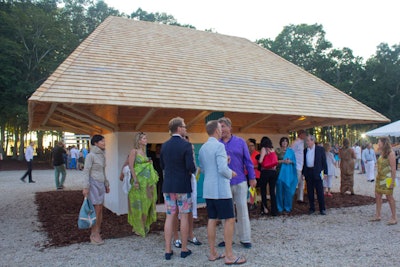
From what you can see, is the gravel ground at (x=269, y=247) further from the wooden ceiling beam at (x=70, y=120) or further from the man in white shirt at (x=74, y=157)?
the man in white shirt at (x=74, y=157)

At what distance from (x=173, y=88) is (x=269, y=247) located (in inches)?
169

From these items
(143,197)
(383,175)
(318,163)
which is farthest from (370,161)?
(143,197)

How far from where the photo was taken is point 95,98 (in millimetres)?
6910

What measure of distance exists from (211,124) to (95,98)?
3128mm

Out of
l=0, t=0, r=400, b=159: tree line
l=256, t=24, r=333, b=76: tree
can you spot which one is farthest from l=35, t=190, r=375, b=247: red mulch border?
l=256, t=24, r=333, b=76: tree

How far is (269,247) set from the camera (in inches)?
217

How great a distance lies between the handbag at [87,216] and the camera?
554 centimetres

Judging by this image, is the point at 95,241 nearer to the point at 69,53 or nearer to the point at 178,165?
the point at 178,165

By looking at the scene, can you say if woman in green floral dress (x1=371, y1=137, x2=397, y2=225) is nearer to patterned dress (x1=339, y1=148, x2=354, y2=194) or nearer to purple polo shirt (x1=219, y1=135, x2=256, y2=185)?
purple polo shirt (x1=219, y1=135, x2=256, y2=185)

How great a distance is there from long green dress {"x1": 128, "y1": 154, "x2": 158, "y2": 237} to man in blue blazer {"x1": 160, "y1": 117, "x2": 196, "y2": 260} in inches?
49.8

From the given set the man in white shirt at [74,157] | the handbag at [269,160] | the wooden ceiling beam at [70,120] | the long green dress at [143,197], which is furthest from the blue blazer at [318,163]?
the man in white shirt at [74,157]

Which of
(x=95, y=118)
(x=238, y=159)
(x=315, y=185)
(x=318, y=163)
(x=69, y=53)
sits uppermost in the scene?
(x=69, y=53)

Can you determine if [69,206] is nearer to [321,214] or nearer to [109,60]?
[109,60]

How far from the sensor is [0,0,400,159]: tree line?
2897 centimetres
